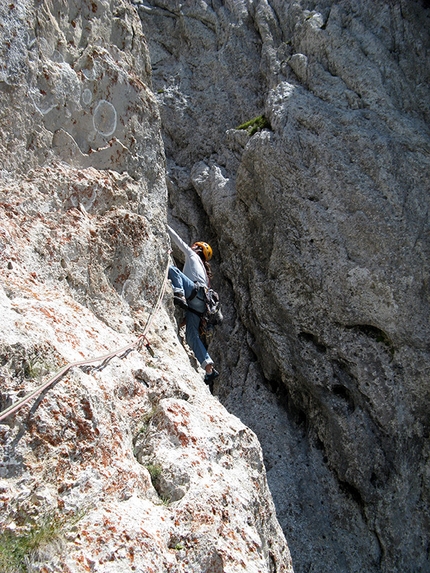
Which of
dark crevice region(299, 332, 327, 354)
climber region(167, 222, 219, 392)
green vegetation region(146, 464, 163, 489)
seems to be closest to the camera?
green vegetation region(146, 464, 163, 489)

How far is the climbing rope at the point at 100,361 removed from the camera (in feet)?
13.7

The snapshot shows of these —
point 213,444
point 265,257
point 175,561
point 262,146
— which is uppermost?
point 262,146

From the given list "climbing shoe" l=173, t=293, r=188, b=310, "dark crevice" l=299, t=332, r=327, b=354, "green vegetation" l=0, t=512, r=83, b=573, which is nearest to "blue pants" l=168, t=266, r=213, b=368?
"climbing shoe" l=173, t=293, r=188, b=310

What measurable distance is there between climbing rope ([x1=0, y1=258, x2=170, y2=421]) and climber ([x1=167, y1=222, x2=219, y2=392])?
2.52ft

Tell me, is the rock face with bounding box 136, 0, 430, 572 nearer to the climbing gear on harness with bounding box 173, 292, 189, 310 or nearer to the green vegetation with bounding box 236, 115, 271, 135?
the green vegetation with bounding box 236, 115, 271, 135

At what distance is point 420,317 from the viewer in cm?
1007

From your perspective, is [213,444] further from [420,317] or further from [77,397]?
[420,317]

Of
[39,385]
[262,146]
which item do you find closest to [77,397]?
[39,385]

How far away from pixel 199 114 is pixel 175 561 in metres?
12.1

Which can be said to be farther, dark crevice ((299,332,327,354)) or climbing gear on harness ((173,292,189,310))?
dark crevice ((299,332,327,354))

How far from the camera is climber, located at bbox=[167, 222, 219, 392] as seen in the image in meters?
8.98

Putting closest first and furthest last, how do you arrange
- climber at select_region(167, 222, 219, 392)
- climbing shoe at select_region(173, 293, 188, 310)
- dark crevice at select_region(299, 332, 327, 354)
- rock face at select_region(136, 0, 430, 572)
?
climbing shoe at select_region(173, 293, 188, 310) < climber at select_region(167, 222, 219, 392) < rock face at select_region(136, 0, 430, 572) < dark crevice at select_region(299, 332, 327, 354)

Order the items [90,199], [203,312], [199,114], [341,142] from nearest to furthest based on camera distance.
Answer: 1. [90,199]
2. [203,312]
3. [341,142]
4. [199,114]

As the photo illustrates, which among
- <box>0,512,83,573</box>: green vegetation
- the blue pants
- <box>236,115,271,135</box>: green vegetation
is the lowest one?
<box>0,512,83,573</box>: green vegetation
